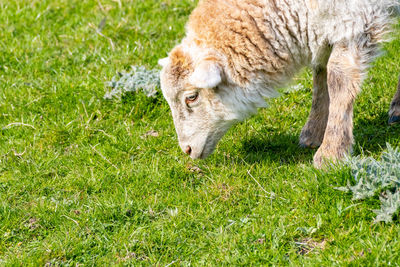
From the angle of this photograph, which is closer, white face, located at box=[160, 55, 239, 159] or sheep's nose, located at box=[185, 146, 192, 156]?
white face, located at box=[160, 55, 239, 159]

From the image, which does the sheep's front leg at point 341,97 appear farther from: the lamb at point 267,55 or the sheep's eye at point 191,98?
the sheep's eye at point 191,98

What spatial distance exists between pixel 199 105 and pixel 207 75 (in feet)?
1.58

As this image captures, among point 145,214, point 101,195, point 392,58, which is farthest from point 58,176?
point 392,58

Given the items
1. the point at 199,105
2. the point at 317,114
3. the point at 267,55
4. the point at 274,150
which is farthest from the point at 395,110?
the point at 199,105

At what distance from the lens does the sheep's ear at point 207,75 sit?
514 cm

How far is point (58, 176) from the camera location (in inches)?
235

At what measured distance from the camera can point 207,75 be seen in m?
5.14

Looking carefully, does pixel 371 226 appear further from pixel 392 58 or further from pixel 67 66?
pixel 67 66

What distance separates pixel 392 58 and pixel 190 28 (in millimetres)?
2781

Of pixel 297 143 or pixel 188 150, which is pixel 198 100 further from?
pixel 297 143

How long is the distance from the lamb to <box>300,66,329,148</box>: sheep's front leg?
468mm

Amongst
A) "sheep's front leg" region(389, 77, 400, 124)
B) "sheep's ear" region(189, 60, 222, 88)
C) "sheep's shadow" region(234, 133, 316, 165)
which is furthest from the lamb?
"sheep's front leg" region(389, 77, 400, 124)

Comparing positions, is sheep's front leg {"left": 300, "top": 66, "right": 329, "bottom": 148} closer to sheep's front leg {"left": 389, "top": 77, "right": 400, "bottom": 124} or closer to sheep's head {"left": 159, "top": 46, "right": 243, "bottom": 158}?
sheep's front leg {"left": 389, "top": 77, "right": 400, "bottom": 124}

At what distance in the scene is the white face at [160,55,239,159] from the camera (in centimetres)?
520
